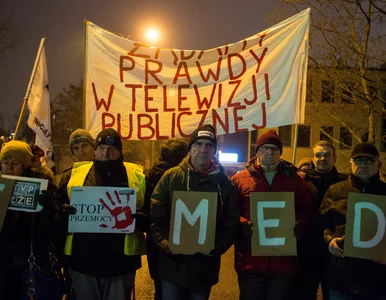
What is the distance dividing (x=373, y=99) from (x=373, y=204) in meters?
10.2

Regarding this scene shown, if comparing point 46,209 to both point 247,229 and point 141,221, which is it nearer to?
point 141,221

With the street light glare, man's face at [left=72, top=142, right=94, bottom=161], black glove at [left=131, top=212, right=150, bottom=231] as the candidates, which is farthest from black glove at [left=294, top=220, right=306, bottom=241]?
the street light glare

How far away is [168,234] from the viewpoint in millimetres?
3348

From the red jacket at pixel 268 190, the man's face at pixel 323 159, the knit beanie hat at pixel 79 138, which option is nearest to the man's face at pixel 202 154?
the red jacket at pixel 268 190

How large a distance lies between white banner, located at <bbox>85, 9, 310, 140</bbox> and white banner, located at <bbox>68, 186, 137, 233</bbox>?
162 cm

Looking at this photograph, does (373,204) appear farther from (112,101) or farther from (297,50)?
(112,101)

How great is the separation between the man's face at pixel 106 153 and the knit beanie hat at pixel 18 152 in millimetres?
606

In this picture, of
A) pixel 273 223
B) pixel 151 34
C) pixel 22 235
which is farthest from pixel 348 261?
pixel 151 34

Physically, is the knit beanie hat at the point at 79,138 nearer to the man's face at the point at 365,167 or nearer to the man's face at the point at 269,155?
the man's face at the point at 269,155

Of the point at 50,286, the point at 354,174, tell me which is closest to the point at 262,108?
the point at 354,174

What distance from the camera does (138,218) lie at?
3410 millimetres

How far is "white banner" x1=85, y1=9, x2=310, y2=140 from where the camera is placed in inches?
190

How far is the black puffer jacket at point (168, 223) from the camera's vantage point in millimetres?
3279

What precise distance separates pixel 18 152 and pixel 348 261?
2.85 meters
